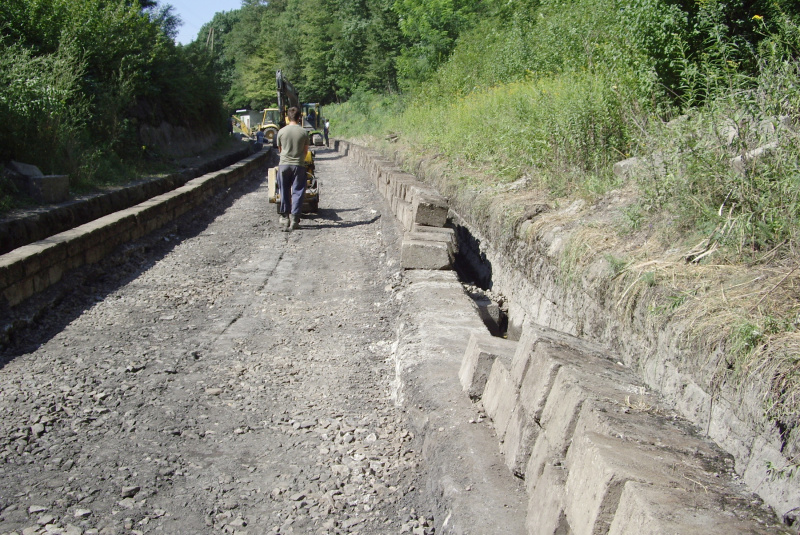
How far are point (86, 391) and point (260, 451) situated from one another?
133 cm

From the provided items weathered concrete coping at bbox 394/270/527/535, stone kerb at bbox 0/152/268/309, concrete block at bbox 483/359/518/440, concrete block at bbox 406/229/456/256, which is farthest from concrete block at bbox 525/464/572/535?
stone kerb at bbox 0/152/268/309

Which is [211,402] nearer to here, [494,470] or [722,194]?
[494,470]

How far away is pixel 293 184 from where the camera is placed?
32.1 feet

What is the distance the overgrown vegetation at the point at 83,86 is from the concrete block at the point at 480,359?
698 cm

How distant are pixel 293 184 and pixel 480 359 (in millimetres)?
6792

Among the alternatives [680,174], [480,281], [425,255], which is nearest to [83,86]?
[480,281]

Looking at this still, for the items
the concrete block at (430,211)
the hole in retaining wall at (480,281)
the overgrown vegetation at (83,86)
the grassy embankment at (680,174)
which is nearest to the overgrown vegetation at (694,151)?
the grassy embankment at (680,174)

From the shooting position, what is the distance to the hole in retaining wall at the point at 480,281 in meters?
6.15

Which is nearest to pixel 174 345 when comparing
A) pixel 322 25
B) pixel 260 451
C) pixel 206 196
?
pixel 260 451

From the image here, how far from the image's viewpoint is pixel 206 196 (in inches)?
498

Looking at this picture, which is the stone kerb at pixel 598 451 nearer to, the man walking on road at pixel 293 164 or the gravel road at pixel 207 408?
the gravel road at pixel 207 408

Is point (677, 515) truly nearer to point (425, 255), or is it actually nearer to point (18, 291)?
point (425, 255)

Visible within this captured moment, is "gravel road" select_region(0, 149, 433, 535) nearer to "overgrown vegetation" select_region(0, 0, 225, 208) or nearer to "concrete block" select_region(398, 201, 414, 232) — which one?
"concrete block" select_region(398, 201, 414, 232)

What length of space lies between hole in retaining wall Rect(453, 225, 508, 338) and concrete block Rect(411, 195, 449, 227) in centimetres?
70
